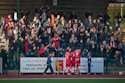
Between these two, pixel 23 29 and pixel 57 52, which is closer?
pixel 57 52

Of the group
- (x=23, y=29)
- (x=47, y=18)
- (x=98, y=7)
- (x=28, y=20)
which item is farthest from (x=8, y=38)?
(x=98, y=7)

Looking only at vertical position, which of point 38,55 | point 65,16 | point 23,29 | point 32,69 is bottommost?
point 32,69

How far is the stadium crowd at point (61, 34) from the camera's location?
11.7 m

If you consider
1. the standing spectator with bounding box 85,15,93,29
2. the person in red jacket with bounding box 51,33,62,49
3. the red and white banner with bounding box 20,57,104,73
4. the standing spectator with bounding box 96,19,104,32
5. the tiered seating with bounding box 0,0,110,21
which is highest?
the tiered seating with bounding box 0,0,110,21

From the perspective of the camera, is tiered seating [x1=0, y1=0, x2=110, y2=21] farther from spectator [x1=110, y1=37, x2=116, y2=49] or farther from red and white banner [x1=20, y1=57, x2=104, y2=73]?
red and white banner [x1=20, y1=57, x2=104, y2=73]

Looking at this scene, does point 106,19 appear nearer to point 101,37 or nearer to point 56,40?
point 101,37

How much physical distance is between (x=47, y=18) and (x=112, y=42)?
4.42 m

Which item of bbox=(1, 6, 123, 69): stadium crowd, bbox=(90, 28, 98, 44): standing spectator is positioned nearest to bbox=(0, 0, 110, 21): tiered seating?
bbox=(1, 6, 123, 69): stadium crowd

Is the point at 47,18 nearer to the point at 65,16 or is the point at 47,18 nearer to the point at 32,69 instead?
the point at 65,16

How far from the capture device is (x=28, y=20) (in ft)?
44.1

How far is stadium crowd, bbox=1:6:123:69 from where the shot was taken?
11703 millimetres

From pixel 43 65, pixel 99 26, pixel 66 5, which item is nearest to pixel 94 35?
pixel 99 26

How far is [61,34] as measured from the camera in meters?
12.5

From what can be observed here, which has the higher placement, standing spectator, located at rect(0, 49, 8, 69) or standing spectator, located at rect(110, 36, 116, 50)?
standing spectator, located at rect(110, 36, 116, 50)
